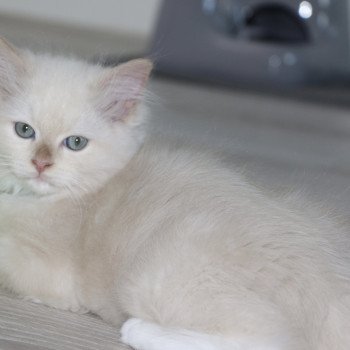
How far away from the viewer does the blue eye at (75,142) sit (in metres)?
1.92

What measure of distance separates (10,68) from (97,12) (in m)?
4.83

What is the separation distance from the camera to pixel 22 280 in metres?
1.87

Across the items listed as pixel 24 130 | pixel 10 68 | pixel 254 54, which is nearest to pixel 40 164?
pixel 24 130

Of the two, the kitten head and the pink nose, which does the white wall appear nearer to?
the kitten head

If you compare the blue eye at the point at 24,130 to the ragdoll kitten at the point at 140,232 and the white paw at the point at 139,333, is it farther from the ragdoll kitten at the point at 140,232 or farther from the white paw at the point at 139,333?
the white paw at the point at 139,333

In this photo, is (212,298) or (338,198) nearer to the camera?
(212,298)

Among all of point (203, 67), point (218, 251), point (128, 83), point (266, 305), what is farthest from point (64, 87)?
point (203, 67)

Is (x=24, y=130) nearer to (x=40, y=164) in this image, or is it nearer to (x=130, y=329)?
(x=40, y=164)

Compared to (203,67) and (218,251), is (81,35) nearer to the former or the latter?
(203,67)

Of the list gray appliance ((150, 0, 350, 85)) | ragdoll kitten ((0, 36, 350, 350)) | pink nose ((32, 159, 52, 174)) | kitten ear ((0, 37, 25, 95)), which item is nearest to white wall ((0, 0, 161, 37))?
gray appliance ((150, 0, 350, 85))

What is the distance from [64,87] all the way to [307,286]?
29.0 inches

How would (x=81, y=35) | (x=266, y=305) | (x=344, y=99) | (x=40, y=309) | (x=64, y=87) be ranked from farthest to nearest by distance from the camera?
1. (x=81, y=35)
2. (x=344, y=99)
3. (x=64, y=87)
4. (x=40, y=309)
5. (x=266, y=305)

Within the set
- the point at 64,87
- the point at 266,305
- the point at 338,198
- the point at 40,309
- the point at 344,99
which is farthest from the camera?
the point at 344,99

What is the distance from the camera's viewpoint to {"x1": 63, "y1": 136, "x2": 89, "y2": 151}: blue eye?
192 centimetres
